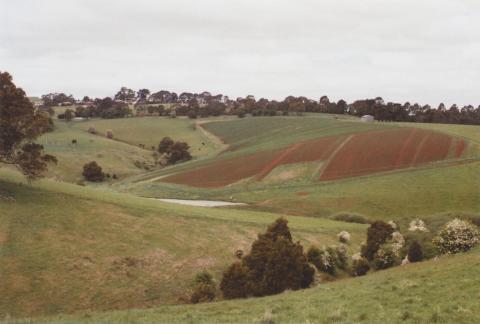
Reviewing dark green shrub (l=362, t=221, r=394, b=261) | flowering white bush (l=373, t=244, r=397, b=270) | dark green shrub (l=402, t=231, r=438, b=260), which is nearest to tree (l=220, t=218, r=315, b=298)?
flowering white bush (l=373, t=244, r=397, b=270)

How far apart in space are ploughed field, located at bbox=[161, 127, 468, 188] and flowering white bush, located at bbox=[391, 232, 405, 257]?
1672 inches

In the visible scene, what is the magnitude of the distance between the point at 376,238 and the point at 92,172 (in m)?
79.5

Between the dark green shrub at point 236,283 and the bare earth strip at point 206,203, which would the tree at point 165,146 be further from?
the dark green shrub at point 236,283

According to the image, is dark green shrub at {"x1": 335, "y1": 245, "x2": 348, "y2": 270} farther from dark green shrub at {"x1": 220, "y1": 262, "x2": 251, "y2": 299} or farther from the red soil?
the red soil

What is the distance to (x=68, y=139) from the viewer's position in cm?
14812

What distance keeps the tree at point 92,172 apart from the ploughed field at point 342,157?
1849cm

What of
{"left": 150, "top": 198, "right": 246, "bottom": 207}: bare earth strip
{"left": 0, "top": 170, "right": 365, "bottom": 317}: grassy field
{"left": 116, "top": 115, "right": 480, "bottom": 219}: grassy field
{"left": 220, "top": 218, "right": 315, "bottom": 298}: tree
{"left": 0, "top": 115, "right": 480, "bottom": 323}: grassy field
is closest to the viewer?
{"left": 0, "top": 115, "right": 480, "bottom": 323}: grassy field

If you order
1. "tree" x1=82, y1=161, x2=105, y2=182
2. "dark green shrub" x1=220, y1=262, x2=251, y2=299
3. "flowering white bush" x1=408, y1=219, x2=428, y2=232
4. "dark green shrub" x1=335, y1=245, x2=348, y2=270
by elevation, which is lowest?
"tree" x1=82, y1=161, x2=105, y2=182

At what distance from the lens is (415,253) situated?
35.3 m

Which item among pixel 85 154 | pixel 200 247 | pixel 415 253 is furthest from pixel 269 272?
pixel 85 154

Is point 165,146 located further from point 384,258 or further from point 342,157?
point 384,258

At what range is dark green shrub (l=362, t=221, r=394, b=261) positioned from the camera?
40031 mm

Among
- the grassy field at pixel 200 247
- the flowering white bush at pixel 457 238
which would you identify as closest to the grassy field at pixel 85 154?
the grassy field at pixel 200 247

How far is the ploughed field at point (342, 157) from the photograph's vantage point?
86500 mm
